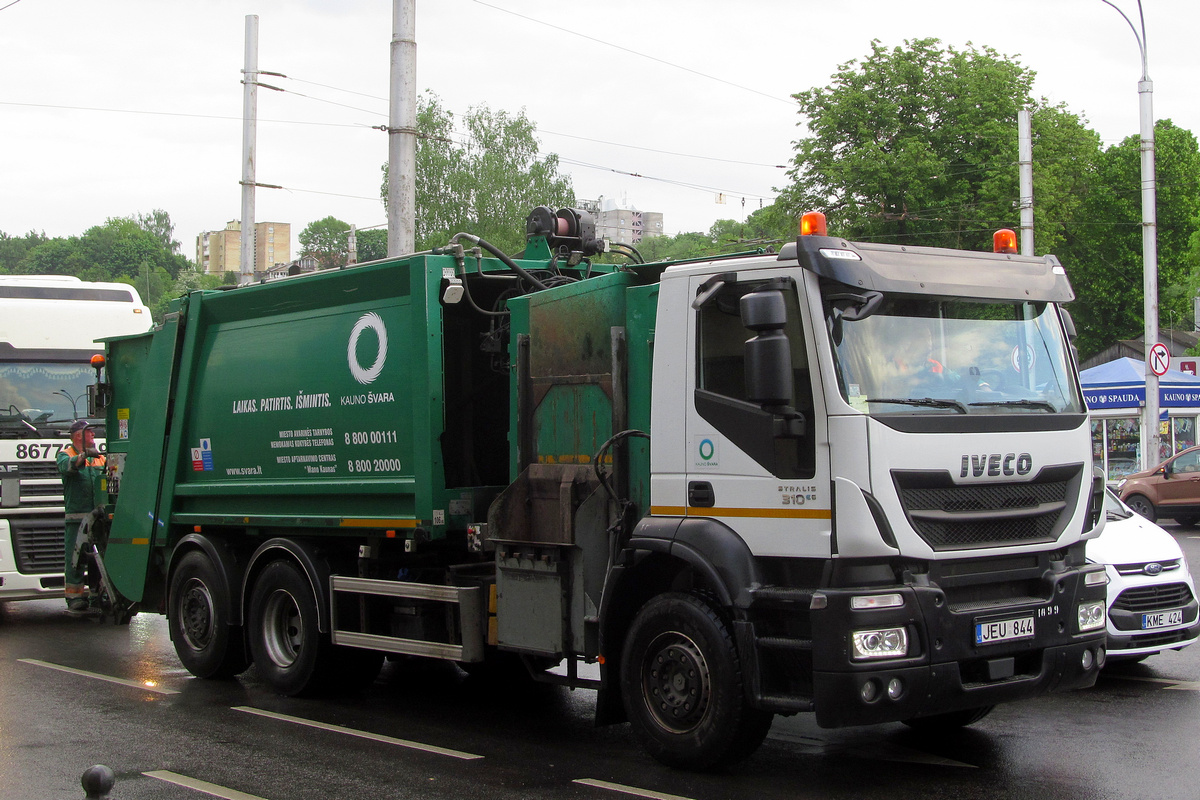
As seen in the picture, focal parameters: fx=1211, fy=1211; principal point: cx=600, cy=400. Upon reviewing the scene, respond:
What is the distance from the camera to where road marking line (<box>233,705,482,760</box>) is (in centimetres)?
709

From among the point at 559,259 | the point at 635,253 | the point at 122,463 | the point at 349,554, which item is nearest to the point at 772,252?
the point at 635,253

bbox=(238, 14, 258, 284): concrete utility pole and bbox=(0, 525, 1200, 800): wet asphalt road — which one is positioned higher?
bbox=(238, 14, 258, 284): concrete utility pole

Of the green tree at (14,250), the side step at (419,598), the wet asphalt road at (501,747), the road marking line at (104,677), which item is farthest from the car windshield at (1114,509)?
the green tree at (14,250)

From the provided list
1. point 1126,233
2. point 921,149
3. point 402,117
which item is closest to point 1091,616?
point 402,117

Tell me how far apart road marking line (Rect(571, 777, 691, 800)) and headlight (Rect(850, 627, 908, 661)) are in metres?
1.16

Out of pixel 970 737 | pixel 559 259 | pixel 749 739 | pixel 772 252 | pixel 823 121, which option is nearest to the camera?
pixel 749 739

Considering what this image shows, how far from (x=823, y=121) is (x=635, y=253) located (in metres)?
34.4

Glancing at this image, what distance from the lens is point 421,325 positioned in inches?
316

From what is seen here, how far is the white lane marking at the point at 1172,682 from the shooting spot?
8.62 metres

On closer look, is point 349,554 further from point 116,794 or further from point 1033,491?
point 1033,491

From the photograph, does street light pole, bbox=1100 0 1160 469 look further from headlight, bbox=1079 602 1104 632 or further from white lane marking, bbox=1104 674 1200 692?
headlight, bbox=1079 602 1104 632

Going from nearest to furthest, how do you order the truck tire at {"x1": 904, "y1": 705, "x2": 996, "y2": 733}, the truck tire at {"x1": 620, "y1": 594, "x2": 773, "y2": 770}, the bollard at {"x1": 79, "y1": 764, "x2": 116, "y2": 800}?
the bollard at {"x1": 79, "y1": 764, "x2": 116, "y2": 800} → the truck tire at {"x1": 620, "y1": 594, "x2": 773, "y2": 770} → the truck tire at {"x1": 904, "y1": 705, "x2": 996, "y2": 733}

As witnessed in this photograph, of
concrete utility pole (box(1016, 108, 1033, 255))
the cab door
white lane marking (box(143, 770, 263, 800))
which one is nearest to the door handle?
the cab door

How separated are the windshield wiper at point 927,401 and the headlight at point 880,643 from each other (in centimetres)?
108
